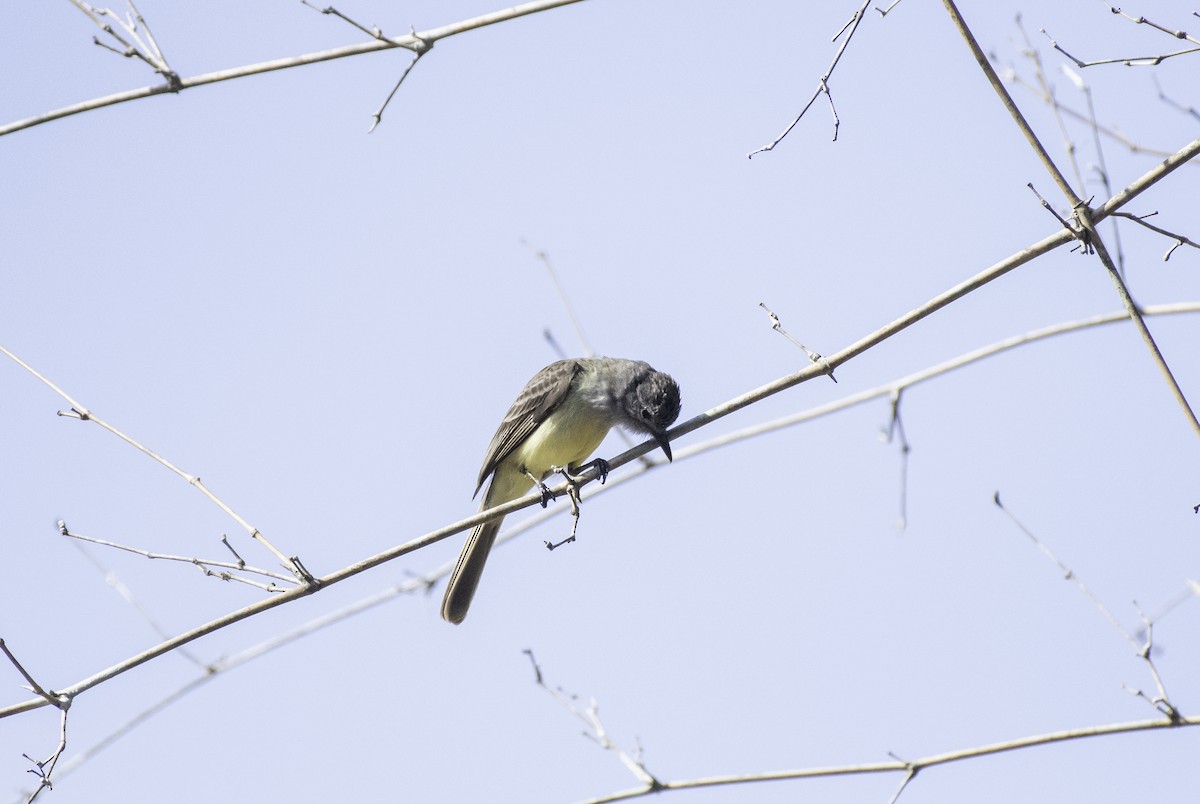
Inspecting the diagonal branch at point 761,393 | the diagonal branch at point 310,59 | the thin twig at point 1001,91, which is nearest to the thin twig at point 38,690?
the diagonal branch at point 761,393

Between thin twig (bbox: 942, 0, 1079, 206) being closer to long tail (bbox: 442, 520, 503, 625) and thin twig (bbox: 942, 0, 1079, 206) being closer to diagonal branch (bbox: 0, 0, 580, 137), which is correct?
diagonal branch (bbox: 0, 0, 580, 137)

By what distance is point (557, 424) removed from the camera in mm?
8445

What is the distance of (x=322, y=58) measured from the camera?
4.14 m

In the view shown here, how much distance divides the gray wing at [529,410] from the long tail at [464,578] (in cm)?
50

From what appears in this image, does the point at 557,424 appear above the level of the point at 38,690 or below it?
above

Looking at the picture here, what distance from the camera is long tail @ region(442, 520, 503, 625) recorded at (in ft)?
27.0

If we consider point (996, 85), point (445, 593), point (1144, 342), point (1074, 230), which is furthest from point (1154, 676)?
point (445, 593)

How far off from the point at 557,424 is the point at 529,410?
0.30m

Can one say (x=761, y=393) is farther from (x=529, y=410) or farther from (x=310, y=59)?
Answer: (x=529, y=410)

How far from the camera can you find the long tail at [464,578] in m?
8.22

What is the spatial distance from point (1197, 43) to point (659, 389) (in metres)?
4.34

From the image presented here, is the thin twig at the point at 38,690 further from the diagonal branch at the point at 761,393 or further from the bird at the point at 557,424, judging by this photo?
the bird at the point at 557,424

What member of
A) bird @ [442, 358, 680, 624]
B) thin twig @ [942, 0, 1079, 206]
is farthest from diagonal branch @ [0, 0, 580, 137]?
bird @ [442, 358, 680, 624]

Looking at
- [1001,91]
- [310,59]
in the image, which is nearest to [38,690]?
[310,59]
